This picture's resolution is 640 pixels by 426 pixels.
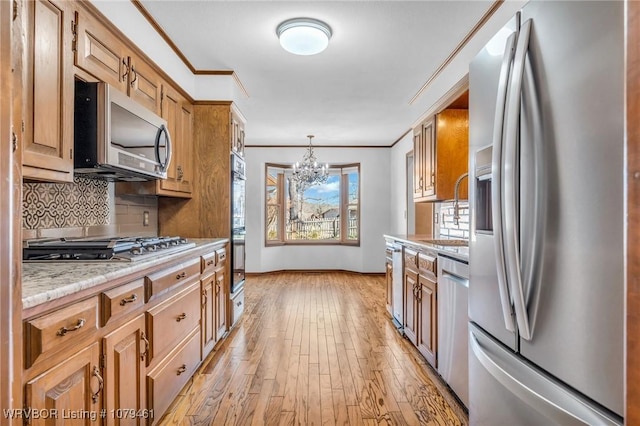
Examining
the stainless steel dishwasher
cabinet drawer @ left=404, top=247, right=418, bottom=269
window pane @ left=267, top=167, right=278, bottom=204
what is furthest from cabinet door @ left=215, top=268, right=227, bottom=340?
window pane @ left=267, top=167, right=278, bottom=204

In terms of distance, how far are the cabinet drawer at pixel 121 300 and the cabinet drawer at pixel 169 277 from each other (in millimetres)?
69

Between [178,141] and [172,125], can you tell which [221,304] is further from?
[172,125]

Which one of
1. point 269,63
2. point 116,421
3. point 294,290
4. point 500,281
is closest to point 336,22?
point 269,63

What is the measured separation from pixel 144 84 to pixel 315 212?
4771 millimetres

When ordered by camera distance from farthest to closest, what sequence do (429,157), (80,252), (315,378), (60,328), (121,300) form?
(429,157) → (315,378) → (80,252) → (121,300) → (60,328)

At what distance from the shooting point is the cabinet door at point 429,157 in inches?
130

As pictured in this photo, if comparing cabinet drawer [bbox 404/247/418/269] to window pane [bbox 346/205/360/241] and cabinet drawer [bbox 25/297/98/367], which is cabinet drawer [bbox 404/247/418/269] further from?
window pane [bbox 346/205/360/241]

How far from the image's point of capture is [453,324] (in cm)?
206

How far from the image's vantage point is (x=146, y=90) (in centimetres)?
244

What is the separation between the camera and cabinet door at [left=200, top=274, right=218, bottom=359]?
2.56m

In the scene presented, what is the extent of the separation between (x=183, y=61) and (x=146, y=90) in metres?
0.71

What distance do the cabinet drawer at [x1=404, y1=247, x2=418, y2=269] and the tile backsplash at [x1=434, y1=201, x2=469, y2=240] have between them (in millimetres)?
691

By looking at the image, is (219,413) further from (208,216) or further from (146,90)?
(146,90)

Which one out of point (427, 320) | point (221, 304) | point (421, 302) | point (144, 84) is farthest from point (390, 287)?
point (144, 84)
